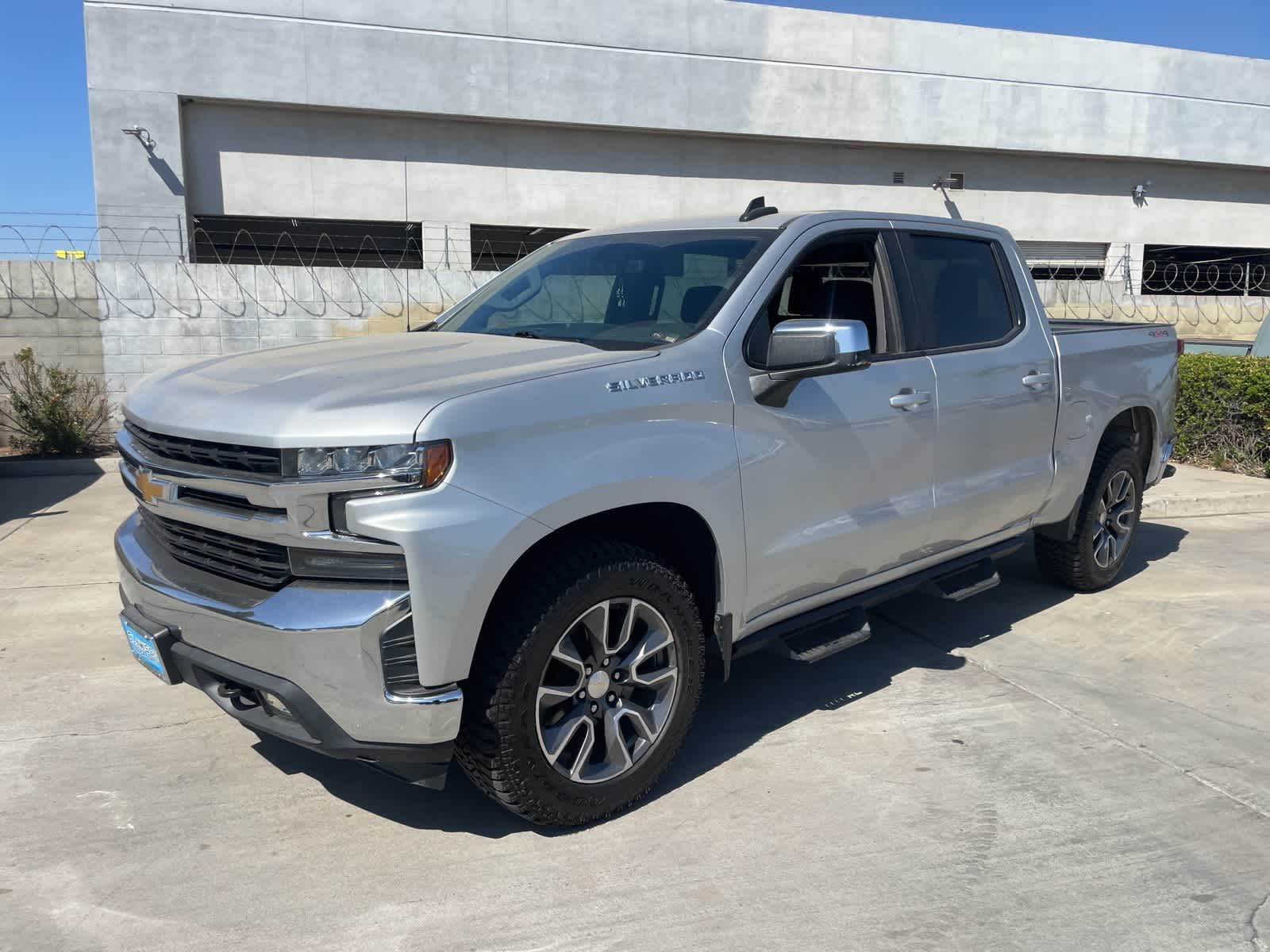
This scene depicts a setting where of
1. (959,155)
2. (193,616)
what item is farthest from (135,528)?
(959,155)

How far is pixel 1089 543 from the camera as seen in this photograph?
5707 millimetres

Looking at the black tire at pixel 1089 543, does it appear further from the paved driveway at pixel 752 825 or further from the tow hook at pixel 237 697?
the tow hook at pixel 237 697

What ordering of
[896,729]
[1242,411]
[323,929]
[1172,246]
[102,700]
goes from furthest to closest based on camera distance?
[1172,246] → [1242,411] → [102,700] → [896,729] → [323,929]

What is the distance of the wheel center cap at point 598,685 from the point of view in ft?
10.6

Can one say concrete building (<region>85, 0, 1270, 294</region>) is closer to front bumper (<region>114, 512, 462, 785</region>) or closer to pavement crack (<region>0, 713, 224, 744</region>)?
pavement crack (<region>0, 713, 224, 744</region>)

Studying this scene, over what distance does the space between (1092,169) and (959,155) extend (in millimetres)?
3419

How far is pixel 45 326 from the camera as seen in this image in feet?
36.5

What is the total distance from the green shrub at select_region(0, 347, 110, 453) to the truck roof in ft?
26.8

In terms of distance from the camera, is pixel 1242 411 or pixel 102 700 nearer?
pixel 102 700

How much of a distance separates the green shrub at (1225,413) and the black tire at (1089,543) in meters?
4.14

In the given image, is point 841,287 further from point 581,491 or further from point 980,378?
point 581,491

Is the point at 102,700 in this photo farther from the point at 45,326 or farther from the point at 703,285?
the point at 45,326

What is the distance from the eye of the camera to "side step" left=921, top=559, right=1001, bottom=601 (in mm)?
4789

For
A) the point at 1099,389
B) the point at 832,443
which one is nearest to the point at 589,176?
the point at 1099,389
